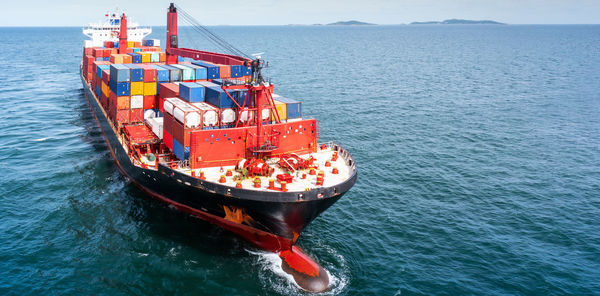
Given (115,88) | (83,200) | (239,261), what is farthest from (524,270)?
(115,88)

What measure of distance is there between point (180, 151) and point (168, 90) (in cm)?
862

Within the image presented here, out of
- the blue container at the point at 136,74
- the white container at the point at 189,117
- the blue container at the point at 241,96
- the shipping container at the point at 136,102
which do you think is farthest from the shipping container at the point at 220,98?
the shipping container at the point at 136,102

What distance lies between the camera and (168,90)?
36.2 m

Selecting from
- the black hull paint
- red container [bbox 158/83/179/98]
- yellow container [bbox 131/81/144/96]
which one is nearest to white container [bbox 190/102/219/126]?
the black hull paint

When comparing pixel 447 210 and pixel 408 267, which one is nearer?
pixel 408 267

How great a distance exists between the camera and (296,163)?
28.9 meters

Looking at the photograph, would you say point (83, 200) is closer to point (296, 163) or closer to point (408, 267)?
point (296, 163)

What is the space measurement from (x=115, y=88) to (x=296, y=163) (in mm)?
20778

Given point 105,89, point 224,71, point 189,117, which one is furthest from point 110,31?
point 189,117

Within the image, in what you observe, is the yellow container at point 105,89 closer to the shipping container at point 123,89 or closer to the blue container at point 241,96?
the shipping container at point 123,89

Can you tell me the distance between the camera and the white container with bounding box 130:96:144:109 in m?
39.2

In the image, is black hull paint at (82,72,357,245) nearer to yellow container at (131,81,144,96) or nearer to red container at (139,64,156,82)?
yellow container at (131,81,144,96)

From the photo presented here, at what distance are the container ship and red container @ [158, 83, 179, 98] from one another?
0.29 feet

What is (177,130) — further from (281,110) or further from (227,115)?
(281,110)
